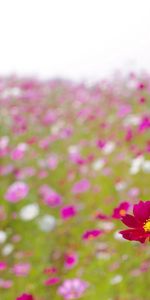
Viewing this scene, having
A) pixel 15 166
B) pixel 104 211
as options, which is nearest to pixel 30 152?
pixel 15 166

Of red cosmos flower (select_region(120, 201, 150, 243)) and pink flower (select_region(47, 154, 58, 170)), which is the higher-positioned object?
pink flower (select_region(47, 154, 58, 170))

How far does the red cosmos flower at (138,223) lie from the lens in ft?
3.44

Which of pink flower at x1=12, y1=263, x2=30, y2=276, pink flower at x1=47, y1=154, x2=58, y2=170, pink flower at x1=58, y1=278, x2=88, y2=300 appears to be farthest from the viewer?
pink flower at x1=47, y1=154, x2=58, y2=170

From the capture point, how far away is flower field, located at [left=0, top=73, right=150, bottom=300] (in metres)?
2.74

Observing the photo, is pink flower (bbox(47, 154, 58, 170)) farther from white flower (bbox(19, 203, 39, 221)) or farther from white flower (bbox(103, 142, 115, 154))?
white flower (bbox(19, 203, 39, 221))

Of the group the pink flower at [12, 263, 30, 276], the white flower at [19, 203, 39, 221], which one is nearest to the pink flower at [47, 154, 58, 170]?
the white flower at [19, 203, 39, 221]

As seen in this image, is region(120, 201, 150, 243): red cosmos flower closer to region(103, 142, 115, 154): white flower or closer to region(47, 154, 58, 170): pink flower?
region(103, 142, 115, 154): white flower

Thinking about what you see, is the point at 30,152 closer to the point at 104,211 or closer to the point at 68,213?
the point at 104,211

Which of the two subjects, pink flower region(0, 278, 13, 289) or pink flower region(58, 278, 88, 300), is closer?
pink flower region(58, 278, 88, 300)

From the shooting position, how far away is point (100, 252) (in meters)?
3.07

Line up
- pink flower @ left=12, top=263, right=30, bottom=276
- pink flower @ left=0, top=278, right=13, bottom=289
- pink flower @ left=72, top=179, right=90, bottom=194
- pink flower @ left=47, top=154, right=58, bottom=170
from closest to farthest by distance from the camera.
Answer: pink flower @ left=0, top=278, right=13, bottom=289 → pink flower @ left=12, top=263, right=30, bottom=276 → pink flower @ left=72, top=179, right=90, bottom=194 → pink flower @ left=47, top=154, right=58, bottom=170

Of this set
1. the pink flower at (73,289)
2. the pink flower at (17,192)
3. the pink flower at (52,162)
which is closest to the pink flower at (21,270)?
the pink flower at (73,289)

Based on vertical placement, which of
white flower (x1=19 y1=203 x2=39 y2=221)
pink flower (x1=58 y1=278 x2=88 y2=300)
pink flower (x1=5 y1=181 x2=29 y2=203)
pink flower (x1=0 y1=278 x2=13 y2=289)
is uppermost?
pink flower (x1=5 y1=181 x2=29 y2=203)

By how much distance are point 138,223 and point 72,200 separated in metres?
3.00
